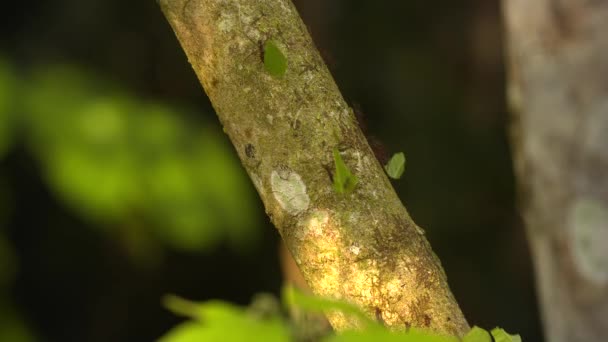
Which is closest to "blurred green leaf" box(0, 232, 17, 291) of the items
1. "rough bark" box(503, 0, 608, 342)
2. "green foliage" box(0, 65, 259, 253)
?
"green foliage" box(0, 65, 259, 253)

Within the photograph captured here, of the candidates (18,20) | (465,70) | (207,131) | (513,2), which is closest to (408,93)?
(465,70)

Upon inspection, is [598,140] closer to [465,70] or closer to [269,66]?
[269,66]

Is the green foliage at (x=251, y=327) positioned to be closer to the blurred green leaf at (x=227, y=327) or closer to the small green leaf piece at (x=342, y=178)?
the blurred green leaf at (x=227, y=327)

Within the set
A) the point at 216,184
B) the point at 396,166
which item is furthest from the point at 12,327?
the point at 396,166

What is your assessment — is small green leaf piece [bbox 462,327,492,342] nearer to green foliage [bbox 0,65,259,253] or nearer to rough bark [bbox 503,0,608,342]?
rough bark [bbox 503,0,608,342]

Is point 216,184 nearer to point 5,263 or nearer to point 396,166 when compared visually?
point 5,263
